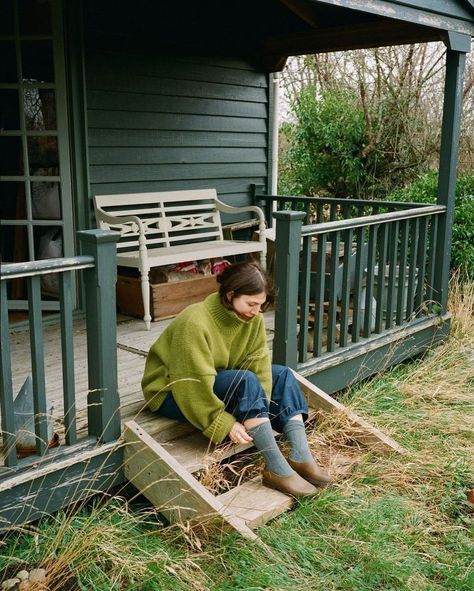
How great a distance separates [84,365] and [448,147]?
3198 millimetres

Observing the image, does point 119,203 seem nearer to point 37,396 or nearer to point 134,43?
point 134,43

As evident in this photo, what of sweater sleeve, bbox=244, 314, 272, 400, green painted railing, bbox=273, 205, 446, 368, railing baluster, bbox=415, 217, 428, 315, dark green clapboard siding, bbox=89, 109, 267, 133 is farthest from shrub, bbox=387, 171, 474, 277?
sweater sleeve, bbox=244, 314, 272, 400

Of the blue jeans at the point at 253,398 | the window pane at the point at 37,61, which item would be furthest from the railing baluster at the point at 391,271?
the window pane at the point at 37,61

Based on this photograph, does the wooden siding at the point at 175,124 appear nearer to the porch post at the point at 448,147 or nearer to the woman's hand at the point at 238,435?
the porch post at the point at 448,147

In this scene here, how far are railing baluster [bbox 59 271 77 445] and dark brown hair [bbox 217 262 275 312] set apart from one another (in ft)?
2.30

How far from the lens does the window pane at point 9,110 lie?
4.96 metres

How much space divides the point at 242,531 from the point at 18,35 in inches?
147

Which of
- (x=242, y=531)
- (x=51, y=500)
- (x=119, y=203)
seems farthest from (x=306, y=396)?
(x=119, y=203)

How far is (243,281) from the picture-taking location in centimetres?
307

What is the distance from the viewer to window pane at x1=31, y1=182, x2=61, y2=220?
200 inches

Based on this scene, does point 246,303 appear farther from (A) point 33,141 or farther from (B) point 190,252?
(A) point 33,141

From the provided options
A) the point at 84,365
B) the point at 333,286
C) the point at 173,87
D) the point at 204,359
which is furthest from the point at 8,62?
the point at 204,359

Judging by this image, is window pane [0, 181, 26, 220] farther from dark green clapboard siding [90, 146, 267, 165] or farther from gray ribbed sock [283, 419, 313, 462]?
gray ribbed sock [283, 419, 313, 462]

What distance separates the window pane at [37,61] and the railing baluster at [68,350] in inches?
104
